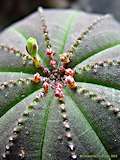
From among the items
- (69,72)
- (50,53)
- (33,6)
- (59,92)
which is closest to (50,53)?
(50,53)

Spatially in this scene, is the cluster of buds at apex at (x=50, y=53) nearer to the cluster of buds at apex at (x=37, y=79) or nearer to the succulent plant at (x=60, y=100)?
the succulent plant at (x=60, y=100)

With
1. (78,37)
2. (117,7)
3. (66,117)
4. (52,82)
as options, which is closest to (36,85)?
(52,82)

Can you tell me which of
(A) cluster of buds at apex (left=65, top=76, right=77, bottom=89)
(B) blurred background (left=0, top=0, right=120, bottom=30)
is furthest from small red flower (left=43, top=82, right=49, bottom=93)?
(B) blurred background (left=0, top=0, right=120, bottom=30)

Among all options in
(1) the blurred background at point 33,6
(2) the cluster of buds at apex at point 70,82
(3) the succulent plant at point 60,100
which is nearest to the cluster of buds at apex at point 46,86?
(3) the succulent plant at point 60,100

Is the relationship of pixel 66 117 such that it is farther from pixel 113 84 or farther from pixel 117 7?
pixel 117 7

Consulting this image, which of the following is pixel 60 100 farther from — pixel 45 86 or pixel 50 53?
pixel 50 53

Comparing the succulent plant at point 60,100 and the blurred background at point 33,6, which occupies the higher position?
the blurred background at point 33,6

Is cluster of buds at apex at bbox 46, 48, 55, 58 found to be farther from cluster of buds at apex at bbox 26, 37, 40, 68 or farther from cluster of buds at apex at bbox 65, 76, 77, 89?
cluster of buds at apex at bbox 65, 76, 77, 89
